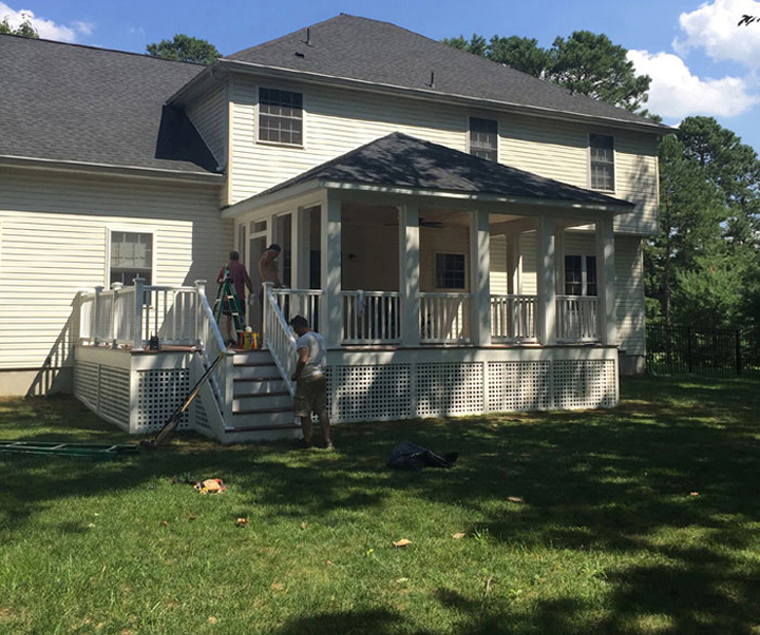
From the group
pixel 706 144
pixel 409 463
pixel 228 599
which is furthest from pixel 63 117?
pixel 706 144

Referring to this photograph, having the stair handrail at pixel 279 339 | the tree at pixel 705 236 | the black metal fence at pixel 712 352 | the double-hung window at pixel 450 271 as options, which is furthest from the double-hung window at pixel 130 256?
the tree at pixel 705 236

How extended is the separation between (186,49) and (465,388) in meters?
42.4

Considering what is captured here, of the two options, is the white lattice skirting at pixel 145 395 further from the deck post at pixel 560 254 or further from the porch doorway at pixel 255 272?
the deck post at pixel 560 254

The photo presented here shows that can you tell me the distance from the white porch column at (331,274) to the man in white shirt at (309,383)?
7.92 ft

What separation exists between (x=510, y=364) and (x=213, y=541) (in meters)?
8.80

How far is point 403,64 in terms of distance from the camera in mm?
18312

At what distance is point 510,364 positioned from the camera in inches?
524

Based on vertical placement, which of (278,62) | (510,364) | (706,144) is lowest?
(510,364)

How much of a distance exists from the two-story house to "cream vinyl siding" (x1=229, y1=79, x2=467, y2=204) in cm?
4

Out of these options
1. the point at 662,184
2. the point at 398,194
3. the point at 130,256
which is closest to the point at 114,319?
the point at 130,256

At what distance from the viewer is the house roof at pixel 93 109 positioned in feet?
47.6

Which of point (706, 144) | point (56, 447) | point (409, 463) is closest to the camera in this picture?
point (409, 463)

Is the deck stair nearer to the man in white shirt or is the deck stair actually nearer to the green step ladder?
the man in white shirt

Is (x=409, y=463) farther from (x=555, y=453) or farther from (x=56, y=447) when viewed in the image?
(x=56, y=447)
